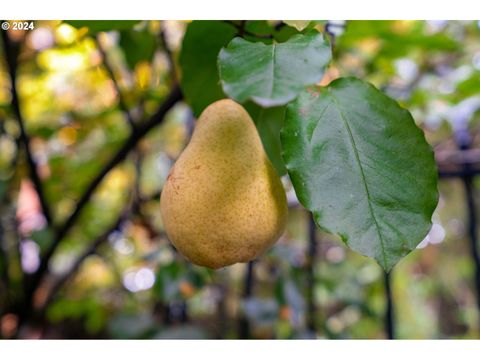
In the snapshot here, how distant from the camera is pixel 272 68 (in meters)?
0.30

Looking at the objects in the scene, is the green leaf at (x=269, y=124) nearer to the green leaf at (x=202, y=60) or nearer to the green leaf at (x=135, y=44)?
the green leaf at (x=202, y=60)

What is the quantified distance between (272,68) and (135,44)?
61 cm

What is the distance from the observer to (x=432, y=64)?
4.42 ft

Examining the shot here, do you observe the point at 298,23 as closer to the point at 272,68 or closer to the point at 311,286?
the point at 272,68

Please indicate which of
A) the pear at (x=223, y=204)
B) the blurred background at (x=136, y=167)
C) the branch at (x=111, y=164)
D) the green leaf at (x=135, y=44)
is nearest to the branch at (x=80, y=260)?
the blurred background at (x=136, y=167)

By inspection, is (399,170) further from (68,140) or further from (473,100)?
(68,140)

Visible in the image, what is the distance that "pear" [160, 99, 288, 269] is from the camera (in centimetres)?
36

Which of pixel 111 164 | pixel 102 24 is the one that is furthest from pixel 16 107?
pixel 102 24

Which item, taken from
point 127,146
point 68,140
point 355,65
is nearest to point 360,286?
point 355,65

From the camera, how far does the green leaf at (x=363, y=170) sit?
32 centimetres

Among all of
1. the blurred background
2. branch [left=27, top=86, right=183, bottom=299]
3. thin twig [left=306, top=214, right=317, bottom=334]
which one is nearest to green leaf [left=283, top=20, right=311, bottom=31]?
the blurred background

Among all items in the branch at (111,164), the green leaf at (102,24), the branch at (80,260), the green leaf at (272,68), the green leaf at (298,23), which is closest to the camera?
the green leaf at (272,68)

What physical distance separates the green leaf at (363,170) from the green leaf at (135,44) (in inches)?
22.2
